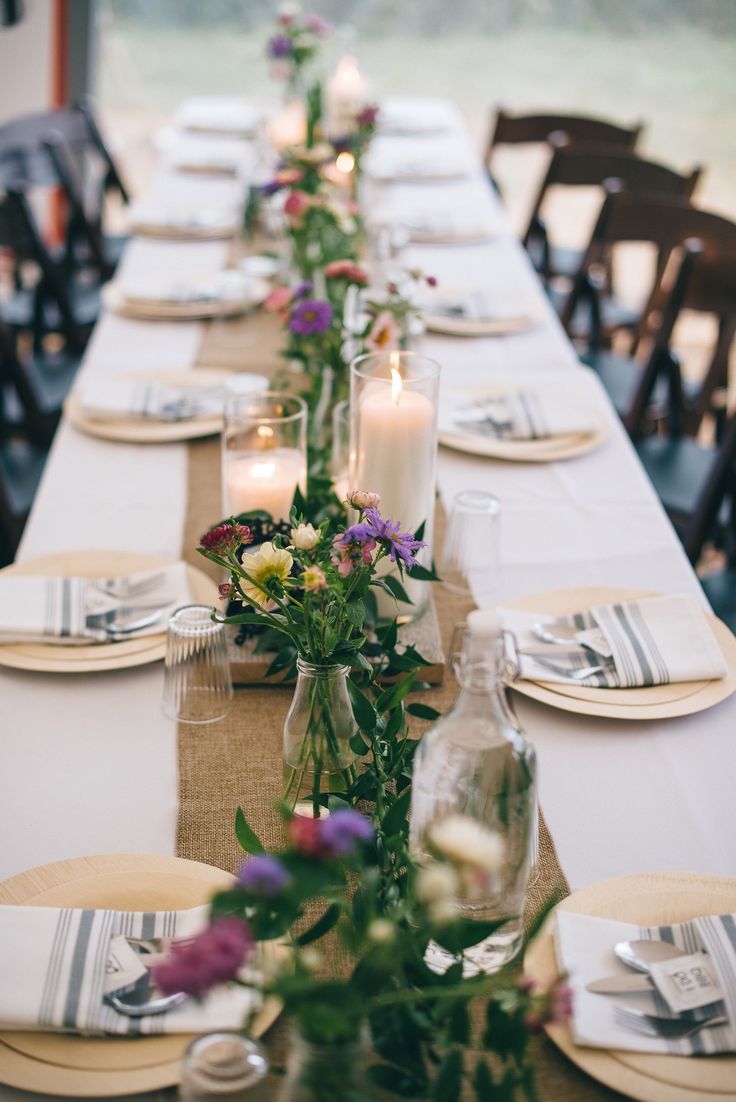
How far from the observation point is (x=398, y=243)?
80.2 inches

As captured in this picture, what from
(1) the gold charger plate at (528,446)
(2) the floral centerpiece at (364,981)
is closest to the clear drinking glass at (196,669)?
(2) the floral centerpiece at (364,981)

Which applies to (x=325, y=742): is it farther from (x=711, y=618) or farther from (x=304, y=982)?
(x=711, y=618)

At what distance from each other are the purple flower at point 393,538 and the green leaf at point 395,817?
0.18 m

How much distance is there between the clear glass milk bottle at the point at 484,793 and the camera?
80cm

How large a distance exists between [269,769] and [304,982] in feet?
1.79

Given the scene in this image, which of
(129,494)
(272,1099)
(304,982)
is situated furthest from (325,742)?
(129,494)

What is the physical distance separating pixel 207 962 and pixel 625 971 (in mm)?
420

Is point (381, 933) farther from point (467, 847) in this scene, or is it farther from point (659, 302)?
point (659, 302)

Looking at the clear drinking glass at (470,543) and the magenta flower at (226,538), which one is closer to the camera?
the magenta flower at (226,538)

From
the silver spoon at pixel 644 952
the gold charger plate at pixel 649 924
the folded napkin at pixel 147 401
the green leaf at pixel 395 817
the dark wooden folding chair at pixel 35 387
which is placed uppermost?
the green leaf at pixel 395 817

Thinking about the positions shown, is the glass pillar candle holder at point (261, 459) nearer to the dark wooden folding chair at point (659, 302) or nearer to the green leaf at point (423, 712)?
the green leaf at point (423, 712)

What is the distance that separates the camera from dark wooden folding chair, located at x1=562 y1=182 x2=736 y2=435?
2.41 meters

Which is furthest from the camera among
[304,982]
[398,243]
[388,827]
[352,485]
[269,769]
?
[398,243]

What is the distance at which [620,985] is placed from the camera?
0.82 m
